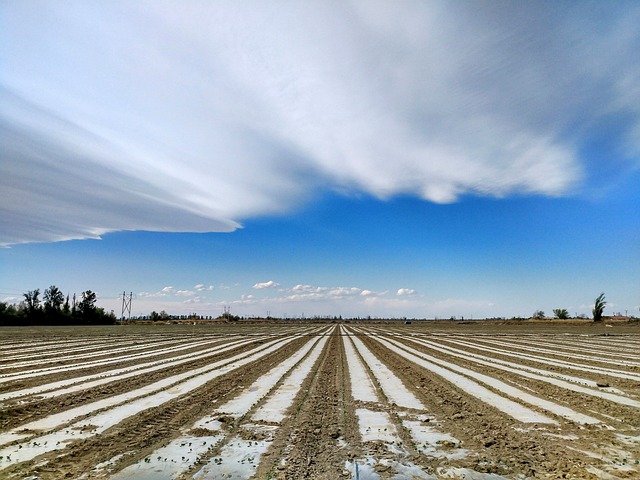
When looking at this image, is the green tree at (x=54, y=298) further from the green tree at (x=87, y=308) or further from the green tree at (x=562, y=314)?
the green tree at (x=562, y=314)

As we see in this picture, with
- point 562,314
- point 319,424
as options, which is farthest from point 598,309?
point 319,424

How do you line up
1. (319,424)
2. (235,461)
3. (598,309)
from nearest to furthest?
(235,461)
(319,424)
(598,309)

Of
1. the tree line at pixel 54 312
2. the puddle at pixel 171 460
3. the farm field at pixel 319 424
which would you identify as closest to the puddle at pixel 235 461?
the farm field at pixel 319 424

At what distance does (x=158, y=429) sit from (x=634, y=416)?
29.1 feet

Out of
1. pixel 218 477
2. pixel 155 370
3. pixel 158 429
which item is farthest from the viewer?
pixel 155 370

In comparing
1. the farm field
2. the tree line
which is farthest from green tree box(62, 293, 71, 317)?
the farm field

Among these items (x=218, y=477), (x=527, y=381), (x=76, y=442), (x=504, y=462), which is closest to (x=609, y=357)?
(x=527, y=381)

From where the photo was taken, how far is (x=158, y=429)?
253 inches

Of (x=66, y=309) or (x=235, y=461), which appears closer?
(x=235, y=461)

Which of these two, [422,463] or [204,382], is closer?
[422,463]

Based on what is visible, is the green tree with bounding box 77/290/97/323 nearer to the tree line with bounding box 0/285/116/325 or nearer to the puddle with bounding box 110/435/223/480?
the tree line with bounding box 0/285/116/325

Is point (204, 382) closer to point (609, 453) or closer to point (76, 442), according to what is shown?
point (76, 442)

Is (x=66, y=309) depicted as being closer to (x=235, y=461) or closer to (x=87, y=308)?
(x=87, y=308)

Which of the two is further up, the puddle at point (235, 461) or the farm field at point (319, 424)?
the puddle at point (235, 461)
